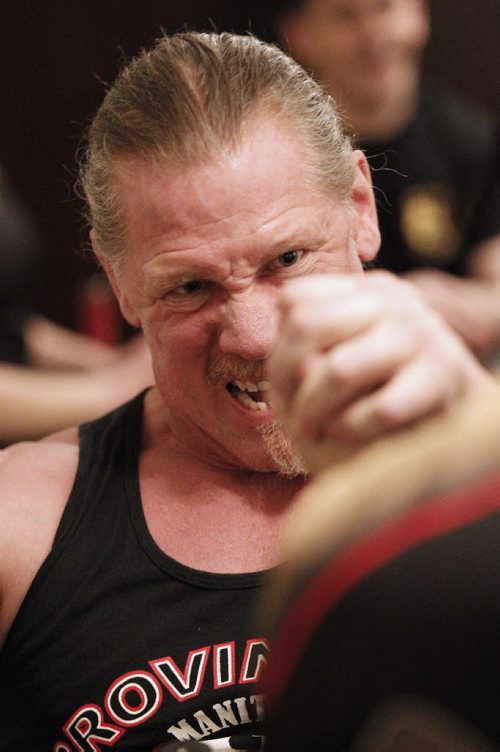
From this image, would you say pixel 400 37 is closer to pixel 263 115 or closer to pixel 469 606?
pixel 263 115

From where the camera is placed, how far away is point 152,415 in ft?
5.24

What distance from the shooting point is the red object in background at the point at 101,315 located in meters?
4.23

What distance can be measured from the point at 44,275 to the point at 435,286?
2.74 metres

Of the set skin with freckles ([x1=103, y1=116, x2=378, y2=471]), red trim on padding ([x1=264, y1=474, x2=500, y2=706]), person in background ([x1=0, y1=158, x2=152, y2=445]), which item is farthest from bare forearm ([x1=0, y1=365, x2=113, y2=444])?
red trim on padding ([x1=264, y1=474, x2=500, y2=706])

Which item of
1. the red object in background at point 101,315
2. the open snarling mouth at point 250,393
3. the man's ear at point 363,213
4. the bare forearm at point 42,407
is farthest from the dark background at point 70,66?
the open snarling mouth at point 250,393

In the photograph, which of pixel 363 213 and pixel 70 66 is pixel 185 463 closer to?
pixel 363 213

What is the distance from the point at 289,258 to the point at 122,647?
1.91 ft

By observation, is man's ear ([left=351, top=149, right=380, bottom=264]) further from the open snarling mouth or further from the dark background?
the dark background

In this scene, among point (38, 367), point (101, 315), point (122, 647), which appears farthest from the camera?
point (101, 315)

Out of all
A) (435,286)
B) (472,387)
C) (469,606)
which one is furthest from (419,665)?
(435,286)

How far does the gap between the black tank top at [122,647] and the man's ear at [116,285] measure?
284 millimetres

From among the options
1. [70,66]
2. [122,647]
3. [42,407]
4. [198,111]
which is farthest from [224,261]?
[70,66]

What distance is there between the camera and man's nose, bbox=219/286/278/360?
1349 mm

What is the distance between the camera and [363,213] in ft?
5.04
